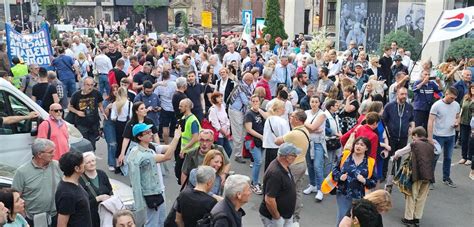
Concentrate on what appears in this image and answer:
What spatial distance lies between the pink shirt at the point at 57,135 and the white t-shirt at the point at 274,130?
2936mm

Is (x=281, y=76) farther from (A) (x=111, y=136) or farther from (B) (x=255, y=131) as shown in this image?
(A) (x=111, y=136)

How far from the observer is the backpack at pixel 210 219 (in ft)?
15.5

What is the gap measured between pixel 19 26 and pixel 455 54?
26649 mm

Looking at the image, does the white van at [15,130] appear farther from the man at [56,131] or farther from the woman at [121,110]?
the woman at [121,110]

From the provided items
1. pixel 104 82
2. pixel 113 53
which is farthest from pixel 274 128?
pixel 113 53

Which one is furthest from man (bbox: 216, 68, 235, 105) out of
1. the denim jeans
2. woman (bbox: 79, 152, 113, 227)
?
woman (bbox: 79, 152, 113, 227)

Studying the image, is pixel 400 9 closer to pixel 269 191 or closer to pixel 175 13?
pixel 269 191

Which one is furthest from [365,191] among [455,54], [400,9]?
[400,9]

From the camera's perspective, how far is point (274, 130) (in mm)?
8070

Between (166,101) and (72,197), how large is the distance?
6654 mm

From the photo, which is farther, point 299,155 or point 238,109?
point 238,109

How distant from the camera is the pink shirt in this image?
751cm

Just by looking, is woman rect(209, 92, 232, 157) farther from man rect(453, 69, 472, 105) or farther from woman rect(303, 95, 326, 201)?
man rect(453, 69, 472, 105)

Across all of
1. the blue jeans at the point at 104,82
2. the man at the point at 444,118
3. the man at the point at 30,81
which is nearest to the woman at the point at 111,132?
the man at the point at 30,81
